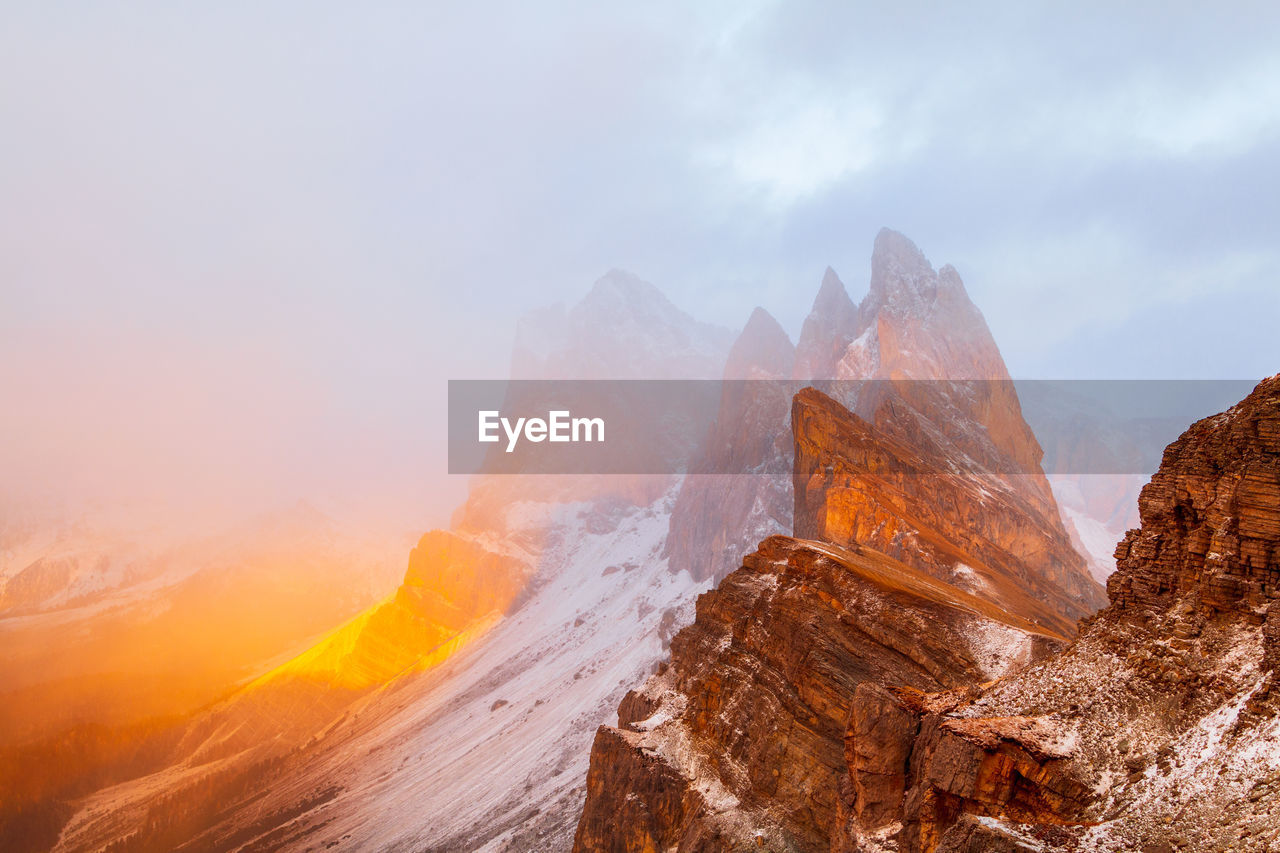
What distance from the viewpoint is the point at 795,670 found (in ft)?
186

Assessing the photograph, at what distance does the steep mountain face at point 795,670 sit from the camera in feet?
171

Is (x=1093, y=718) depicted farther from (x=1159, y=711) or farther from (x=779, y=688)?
(x=779, y=688)

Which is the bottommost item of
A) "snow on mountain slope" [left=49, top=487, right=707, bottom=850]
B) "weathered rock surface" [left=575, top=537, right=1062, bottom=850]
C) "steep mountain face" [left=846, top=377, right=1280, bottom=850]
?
"snow on mountain slope" [left=49, top=487, right=707, bottom=850]

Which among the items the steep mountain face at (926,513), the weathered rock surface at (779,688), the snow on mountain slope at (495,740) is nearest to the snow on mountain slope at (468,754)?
the snow on mountain slope at (495,740)

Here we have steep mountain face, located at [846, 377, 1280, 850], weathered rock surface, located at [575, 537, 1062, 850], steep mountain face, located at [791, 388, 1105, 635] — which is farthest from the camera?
steep mountain face, located at [791, 388, 1105, 635]

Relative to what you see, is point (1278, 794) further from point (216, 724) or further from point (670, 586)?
point (216, 724)

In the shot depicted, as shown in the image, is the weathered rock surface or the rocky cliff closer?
the rocky cliff

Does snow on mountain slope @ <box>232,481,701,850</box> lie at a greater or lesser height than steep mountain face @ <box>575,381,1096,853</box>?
lesser

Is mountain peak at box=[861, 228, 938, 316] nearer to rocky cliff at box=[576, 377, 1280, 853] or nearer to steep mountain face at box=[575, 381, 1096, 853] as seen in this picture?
steep mountain face at box=[575, 381, 1096, 853]

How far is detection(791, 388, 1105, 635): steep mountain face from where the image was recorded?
81375mm

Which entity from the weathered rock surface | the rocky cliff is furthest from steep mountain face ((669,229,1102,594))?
the rocky cliff

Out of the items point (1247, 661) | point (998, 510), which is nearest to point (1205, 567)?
point (1247, 661)

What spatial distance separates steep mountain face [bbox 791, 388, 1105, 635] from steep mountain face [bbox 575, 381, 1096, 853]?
0.37 metres

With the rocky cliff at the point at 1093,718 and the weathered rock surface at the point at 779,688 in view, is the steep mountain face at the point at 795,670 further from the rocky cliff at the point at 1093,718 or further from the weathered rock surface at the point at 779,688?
the rocky cliff at the point at 1093,718
